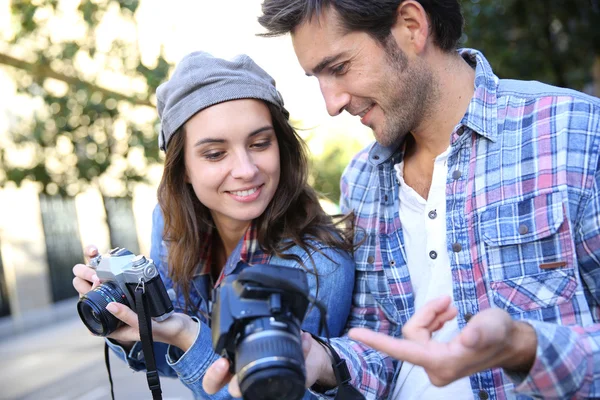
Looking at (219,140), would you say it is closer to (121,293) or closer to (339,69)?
(339,69)

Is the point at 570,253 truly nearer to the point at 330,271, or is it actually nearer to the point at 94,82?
the point at 330,271

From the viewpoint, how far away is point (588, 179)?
1.92 meters

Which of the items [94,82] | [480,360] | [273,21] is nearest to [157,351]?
[273,21]

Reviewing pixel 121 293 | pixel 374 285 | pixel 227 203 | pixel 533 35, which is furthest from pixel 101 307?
pixel 533 35

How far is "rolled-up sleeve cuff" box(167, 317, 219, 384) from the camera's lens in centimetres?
226

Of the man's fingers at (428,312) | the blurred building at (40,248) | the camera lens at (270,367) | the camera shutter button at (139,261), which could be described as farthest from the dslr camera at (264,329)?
the blurred building at (40,248)

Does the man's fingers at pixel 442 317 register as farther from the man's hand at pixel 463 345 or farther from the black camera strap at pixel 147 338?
the black camera strap at pixel 147 338

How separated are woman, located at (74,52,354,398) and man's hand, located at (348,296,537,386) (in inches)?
34.9

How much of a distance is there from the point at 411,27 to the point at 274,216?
0.93 m

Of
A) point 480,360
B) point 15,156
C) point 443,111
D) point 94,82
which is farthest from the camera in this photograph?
point 15,156

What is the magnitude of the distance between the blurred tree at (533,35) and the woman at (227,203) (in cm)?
340

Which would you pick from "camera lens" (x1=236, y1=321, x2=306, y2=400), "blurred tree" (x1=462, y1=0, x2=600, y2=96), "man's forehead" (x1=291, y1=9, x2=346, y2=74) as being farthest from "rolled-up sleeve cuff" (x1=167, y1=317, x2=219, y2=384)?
"blurred tree" (x1=462, y1=0, x2=600, y2=96)

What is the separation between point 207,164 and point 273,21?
61cm

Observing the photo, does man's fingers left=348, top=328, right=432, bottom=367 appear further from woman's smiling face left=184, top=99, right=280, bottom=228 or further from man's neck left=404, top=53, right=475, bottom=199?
woman's smiling face left=184, top=99, right=280, bottom=228
